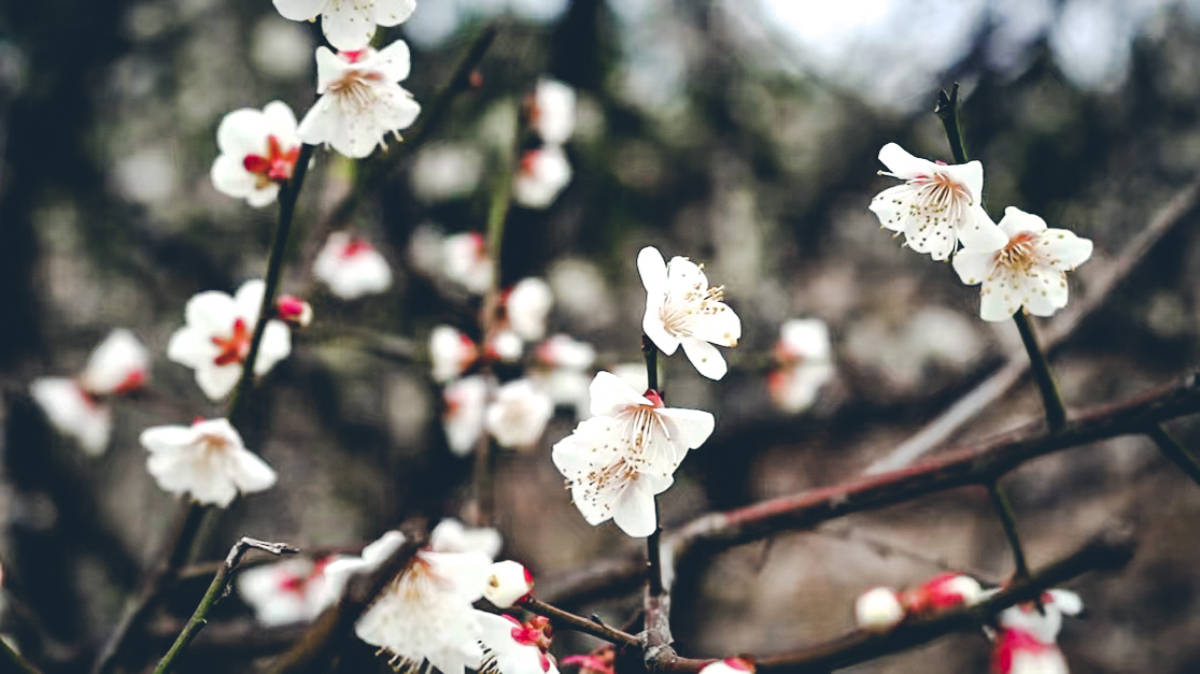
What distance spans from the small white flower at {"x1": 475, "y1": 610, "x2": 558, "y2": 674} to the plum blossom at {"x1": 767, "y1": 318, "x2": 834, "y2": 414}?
3.91 ft

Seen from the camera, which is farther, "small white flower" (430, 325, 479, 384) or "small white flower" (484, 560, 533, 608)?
"small white flower" (430, 325, 479, 384)

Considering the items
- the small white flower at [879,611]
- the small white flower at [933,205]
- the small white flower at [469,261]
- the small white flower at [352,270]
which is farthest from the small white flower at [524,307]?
the small white flower at [879,611]

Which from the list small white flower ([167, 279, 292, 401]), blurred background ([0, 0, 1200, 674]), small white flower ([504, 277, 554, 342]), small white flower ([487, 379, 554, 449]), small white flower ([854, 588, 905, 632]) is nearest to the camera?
small white flower ([854, 588, 905, 632])

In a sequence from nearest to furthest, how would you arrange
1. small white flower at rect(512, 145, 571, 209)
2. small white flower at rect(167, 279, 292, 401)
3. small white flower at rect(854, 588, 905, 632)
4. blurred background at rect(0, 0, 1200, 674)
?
small white flower at rect(854, 588, 905, 632) → small white flower at rect(167, 279, 292, 401) → small white flower at rect(512, 145, 571, 209) → blurred background at rect(0, 0, 1200, 674)

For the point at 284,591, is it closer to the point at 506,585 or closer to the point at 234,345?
the point at 234,345

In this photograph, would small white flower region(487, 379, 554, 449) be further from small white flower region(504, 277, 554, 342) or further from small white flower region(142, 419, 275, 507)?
small white flower region(142, 419, 275, 507)

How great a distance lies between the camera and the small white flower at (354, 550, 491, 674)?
0.81m

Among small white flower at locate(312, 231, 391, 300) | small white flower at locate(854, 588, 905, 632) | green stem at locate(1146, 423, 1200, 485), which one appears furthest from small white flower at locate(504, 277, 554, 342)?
green stem at locate(1146, 423, 1200, 485)

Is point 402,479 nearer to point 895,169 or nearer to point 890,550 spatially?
point 890,550

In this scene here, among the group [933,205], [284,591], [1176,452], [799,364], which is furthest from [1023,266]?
[284,591]

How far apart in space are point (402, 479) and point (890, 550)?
160cm

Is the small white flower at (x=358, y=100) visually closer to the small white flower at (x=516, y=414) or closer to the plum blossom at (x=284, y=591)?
the small white flower at (x=516, y=414)

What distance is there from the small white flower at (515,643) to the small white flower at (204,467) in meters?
0.46

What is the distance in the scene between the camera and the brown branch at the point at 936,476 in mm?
955
